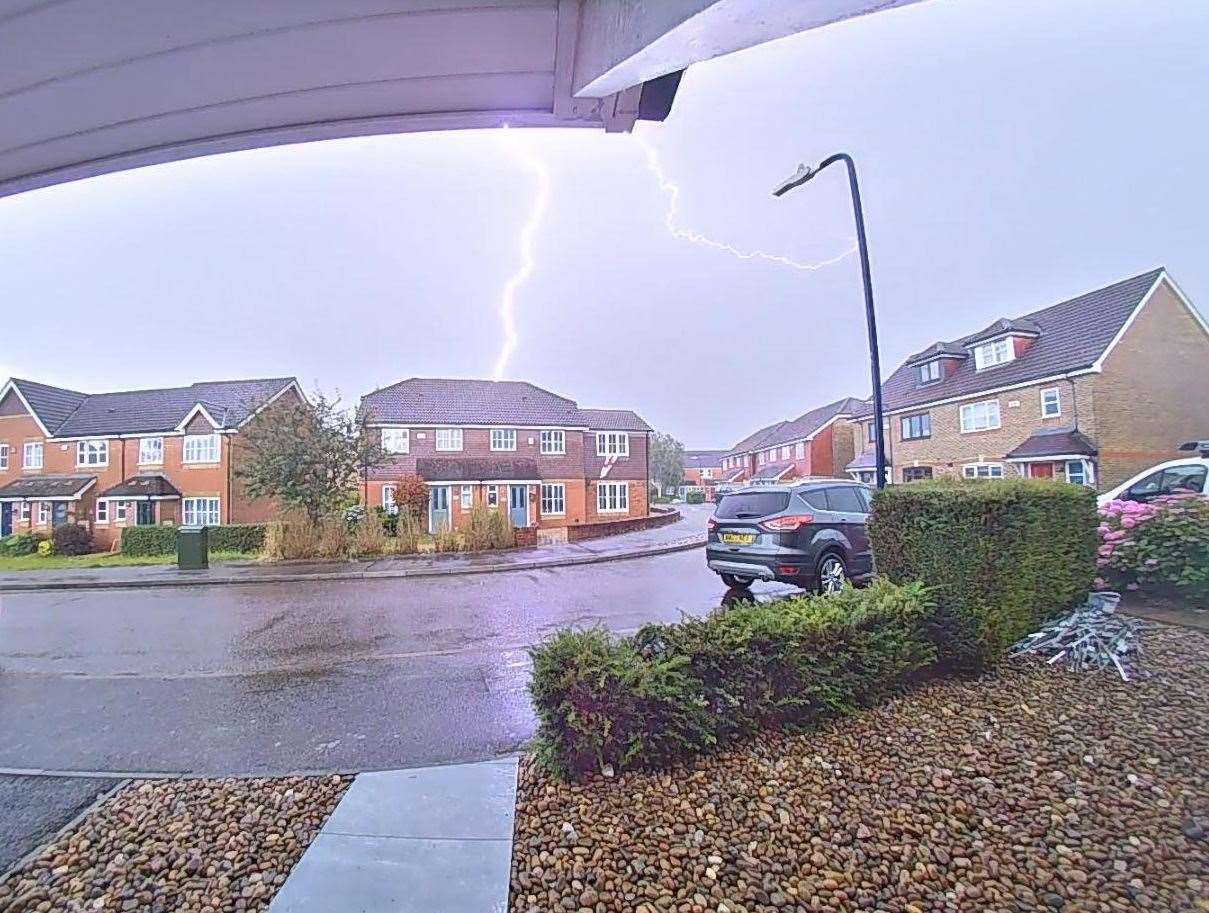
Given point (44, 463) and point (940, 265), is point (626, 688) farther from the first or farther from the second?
point (44, 463)

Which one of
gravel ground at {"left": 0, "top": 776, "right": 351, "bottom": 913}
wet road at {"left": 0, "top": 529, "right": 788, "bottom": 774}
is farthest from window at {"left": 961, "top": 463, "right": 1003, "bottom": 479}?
gravel ground at {"left": 0, "top": 776, "right": 351, "bottom": 913}

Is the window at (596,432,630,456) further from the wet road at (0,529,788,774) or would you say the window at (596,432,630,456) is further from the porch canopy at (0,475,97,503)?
the porch canopy at (0,475,97,503)

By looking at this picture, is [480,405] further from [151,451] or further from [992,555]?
[992,555]

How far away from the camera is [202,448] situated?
73.4ft

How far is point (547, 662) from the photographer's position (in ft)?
9.61

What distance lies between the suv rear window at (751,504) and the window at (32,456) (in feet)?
98.7

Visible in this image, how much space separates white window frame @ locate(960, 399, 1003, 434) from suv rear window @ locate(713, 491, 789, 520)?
282 centimetres

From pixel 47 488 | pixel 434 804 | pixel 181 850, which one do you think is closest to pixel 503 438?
pixel 47 488

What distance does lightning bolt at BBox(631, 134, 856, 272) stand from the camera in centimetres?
391

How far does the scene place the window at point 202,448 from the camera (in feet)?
73.2

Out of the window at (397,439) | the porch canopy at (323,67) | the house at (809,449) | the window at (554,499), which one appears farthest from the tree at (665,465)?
the porch canopy at (323,67)

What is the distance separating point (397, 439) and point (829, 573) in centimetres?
2222

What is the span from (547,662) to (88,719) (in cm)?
408

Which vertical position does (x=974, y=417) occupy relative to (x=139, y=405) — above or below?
below
